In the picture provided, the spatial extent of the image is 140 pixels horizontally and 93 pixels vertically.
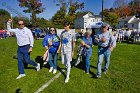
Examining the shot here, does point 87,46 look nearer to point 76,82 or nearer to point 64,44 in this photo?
point 64,44

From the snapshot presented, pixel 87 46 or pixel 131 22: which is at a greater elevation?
pixel 131 22

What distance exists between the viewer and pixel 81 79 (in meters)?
8.52

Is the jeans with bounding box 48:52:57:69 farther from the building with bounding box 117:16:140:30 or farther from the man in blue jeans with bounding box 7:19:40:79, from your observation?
the building with bounding box 117:16:140:30

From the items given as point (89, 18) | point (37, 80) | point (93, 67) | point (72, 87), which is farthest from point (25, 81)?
point (89, 18)

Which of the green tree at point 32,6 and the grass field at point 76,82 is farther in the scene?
the green tree at point 32,6

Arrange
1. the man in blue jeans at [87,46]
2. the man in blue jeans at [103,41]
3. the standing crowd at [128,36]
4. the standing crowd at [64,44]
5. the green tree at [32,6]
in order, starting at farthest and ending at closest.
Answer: the green tree at [32,6]
the standing crowd at [128,36]
the man in blue jeans at [87,46]
the man in blue jeans at [103,41]
the standing crowd at [64,44]

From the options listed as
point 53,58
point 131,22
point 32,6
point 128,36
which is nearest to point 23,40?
point 53,58

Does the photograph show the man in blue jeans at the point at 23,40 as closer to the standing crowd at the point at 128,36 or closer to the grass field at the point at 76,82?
the grass field at the point at 76,82

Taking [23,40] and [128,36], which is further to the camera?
[128,36]

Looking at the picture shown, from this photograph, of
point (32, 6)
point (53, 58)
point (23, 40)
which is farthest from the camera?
point (32, 6)

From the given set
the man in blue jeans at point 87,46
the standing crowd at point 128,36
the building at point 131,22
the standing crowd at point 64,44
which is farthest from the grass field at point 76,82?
the building at point 131,22

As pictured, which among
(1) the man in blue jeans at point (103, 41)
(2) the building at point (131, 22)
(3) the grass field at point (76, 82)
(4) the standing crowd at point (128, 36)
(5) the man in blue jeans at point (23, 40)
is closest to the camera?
(3) the grass field at point (76, 82)

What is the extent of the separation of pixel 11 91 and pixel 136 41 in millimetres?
23175

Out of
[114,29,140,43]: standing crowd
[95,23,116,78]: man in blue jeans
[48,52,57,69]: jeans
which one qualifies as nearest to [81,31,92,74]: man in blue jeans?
[95,23,116,78]: man in blue jeans
